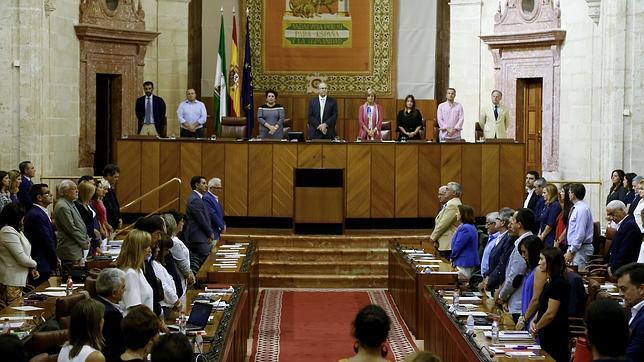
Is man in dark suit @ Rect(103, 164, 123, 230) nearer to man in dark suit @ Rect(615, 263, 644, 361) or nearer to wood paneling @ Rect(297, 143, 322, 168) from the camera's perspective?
wood paneling @ Rect(297, 143, 322, 168)

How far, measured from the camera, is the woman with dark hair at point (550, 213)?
44.8ft

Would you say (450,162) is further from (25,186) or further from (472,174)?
(25,186)

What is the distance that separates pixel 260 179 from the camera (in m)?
16.7

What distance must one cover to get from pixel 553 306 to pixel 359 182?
29.4 ft

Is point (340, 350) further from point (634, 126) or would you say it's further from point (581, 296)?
point (634, 126)

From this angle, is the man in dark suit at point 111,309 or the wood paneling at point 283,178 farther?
the wood paneling at point 283,178

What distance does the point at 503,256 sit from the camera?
10008 millimetres

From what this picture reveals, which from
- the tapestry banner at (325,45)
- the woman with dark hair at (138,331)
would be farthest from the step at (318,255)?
the woman with dark hair at (138,331)

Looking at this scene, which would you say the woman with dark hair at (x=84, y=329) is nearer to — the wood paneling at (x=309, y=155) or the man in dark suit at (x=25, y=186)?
the man in dark suit at (x=25, y=186)

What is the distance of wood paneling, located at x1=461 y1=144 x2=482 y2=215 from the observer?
665 inches

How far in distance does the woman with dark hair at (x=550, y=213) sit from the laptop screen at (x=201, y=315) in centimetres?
669

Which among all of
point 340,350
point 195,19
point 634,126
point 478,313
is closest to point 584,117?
point 634,126

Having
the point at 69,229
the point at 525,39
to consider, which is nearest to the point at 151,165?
the point at 69,229

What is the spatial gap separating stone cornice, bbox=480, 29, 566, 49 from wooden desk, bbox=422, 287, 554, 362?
9592 mm
